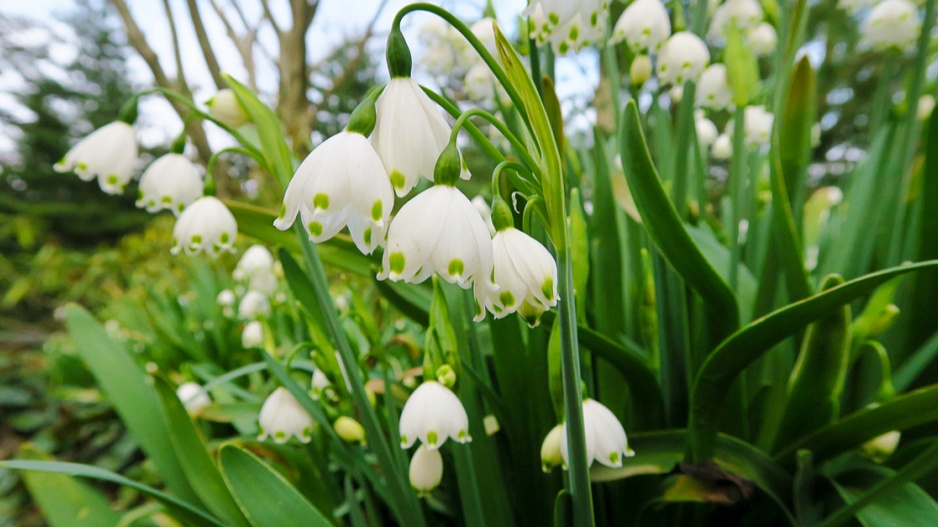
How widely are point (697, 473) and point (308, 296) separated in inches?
20.2

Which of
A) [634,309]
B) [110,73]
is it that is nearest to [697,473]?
[634,309]

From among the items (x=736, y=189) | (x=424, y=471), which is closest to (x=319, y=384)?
(x=424, y=471)

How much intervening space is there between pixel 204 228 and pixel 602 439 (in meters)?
0.54

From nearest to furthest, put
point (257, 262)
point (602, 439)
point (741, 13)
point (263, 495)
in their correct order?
point (602, 439), point (263, 495), point (741, 13), point (257, 262)

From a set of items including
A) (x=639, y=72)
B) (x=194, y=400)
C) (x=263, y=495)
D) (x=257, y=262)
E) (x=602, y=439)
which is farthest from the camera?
(x=257, y=262)

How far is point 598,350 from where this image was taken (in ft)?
2.07

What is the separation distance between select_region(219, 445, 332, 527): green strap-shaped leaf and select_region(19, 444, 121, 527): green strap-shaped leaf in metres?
0.34

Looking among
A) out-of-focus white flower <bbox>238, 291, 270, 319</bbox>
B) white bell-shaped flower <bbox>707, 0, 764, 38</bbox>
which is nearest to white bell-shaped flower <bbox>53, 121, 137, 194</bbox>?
out-of-focus white flower <bbox>238, 291, 270, 319</bbox>

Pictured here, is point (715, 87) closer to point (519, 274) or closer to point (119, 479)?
point (519, 274)

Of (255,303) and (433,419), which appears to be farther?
(255,303)

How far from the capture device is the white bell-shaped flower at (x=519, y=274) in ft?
1.31

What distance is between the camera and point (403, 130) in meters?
0.41

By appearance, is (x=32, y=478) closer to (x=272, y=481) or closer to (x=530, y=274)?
(x=272, y=481)

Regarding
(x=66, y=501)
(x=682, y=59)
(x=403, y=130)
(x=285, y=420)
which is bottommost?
(x=66, y=501)
